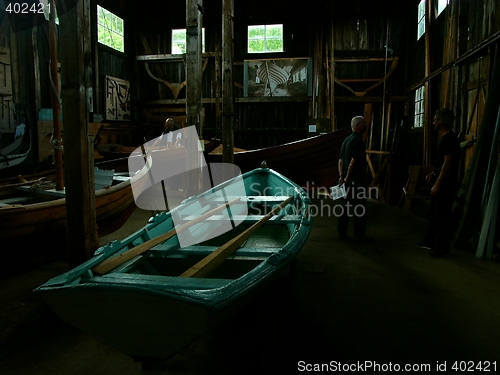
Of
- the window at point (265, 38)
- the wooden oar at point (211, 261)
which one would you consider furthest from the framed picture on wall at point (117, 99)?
the wooden oar at point (211, 261)

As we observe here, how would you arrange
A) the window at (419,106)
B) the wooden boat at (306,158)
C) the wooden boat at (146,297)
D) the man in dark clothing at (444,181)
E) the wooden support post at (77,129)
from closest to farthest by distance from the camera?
the wooden boat at (146,297) < the wooden support post at (77,129) < the man in dark clothing at (444,181) < the wooden boat at (306,158) < the window at (419,106)

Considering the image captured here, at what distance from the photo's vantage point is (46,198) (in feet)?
15.8

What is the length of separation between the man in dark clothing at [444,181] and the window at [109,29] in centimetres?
1046

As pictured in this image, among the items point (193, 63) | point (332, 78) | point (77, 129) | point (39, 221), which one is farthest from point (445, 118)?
point (332, 78)

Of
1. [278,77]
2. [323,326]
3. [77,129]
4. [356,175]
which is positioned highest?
[278,77]

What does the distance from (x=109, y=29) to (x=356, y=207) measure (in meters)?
10.3

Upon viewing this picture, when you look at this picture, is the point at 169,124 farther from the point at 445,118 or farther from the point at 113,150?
the point at 445,118

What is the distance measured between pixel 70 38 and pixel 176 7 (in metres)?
10.8

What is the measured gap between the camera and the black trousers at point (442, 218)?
445 centimetres

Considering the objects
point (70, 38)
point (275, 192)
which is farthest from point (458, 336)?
point (70, 38)

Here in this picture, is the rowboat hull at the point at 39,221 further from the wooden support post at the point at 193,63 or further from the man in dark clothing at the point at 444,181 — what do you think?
the man in dark clothing at the point at 444,181

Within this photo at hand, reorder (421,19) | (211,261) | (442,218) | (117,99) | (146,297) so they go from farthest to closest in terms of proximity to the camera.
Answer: (117,99), (421,19), (442,218), (211,261), (146,297)

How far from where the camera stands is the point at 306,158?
840 centimetres

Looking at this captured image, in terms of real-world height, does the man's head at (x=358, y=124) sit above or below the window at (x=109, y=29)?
below
